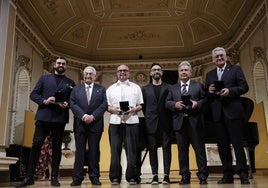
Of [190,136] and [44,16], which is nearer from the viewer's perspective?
[190,136]

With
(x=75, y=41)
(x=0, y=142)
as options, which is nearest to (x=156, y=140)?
(x=0, y=142)

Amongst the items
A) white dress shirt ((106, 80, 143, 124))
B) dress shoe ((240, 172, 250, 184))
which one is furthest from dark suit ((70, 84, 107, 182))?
dress shoe ((240, 172, 250, 184))

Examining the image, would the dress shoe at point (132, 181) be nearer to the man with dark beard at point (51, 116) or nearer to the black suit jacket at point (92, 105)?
the black suit jacket at point (92, 105)

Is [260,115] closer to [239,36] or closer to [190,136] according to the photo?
[239,36]

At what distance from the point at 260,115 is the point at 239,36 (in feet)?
9.22

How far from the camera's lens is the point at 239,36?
9.37 meters

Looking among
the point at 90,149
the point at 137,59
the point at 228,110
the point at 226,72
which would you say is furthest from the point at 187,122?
the point at 137,59

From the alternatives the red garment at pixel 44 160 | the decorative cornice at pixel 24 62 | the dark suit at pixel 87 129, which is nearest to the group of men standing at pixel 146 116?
the dark suit at pixel 87 129

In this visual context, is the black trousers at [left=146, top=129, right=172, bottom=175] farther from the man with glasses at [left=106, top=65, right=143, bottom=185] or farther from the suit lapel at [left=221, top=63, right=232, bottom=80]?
the suit lapel at [left=221, top=63, right=232, bottom=80]

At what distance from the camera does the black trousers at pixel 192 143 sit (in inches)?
145

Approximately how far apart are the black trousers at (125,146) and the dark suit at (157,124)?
226 mm

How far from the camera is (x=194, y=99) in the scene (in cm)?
388

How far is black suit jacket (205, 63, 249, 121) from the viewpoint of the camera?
140 inches

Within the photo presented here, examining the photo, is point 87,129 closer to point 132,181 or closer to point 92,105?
point 92,105
